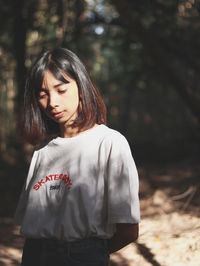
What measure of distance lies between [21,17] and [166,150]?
19.6ft

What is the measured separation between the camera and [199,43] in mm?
7738

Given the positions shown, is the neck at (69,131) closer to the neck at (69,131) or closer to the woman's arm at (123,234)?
the neck at (69,131)

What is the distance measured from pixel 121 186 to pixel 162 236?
8.58 ft

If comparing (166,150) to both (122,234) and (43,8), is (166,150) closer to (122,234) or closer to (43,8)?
(43,8)

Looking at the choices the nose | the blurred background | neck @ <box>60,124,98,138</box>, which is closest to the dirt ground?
the blurred background

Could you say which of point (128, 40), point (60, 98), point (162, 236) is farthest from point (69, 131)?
point (128, 40)

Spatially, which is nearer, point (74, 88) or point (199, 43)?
point (74, 88)

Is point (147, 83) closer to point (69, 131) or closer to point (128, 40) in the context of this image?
point (128, 40)

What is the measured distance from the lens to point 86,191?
1407 millimetres

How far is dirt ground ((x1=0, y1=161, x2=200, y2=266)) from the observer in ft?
10.6

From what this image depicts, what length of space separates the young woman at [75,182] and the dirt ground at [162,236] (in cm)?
188

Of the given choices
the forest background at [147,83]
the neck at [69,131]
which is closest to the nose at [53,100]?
the neck at [69,131]

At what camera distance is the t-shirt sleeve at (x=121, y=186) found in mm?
1358

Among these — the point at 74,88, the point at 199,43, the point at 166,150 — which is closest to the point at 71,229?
the point at 74,88
